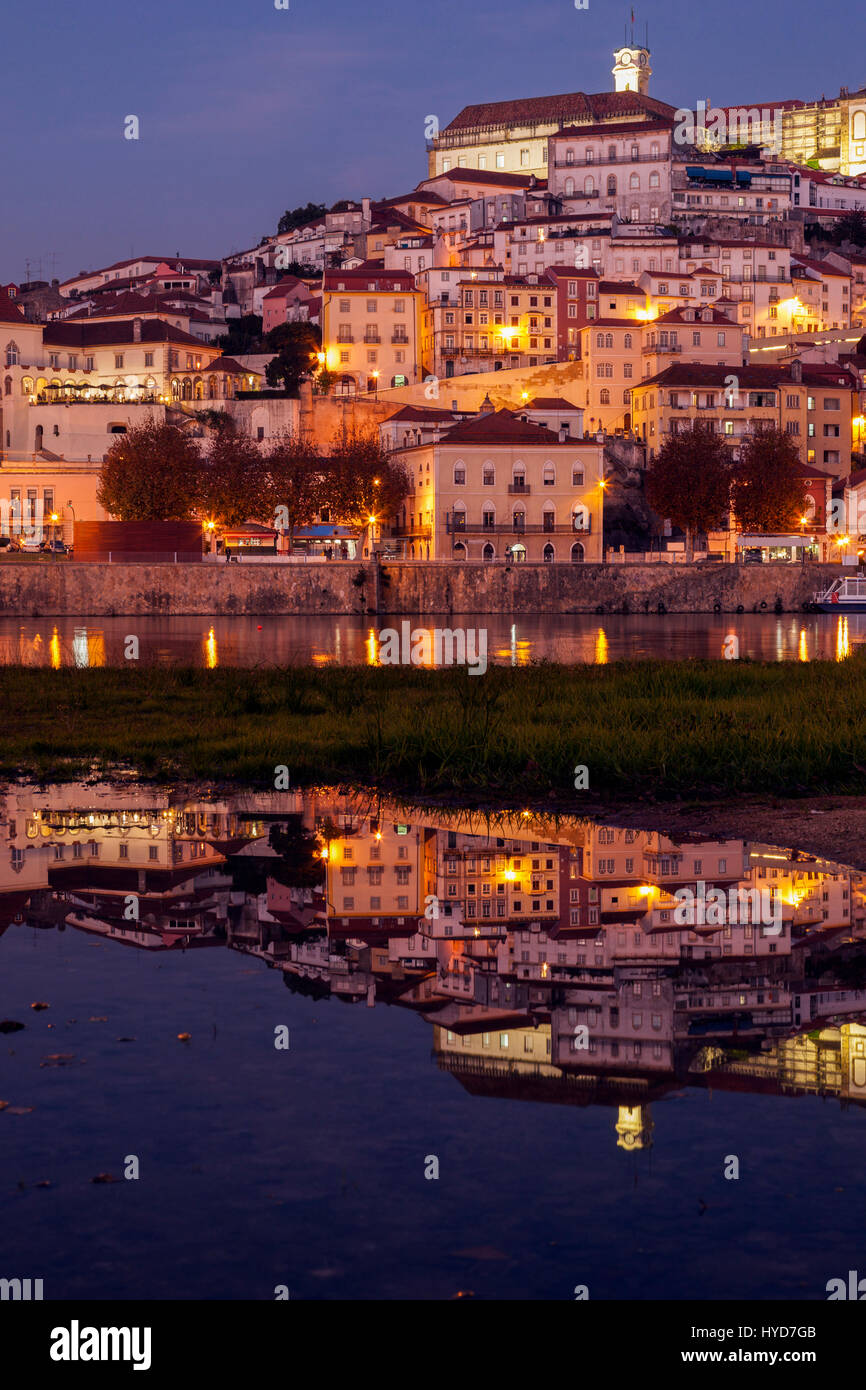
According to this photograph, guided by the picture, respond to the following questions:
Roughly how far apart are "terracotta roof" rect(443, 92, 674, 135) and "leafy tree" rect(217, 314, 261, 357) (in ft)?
105

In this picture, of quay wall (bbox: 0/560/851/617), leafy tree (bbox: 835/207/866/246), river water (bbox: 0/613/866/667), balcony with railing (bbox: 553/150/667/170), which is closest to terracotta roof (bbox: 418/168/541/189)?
balcony with railing (bbox: 553/150/667/170)

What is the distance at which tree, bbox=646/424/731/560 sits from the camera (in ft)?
303

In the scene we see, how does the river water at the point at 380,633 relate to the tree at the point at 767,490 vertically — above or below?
below

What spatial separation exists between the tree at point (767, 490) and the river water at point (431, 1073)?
8450 cm

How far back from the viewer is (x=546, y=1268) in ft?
15.3

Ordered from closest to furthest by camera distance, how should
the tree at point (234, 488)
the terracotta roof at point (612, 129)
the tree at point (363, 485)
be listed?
the tree at point (234, 488), the tree at point (363, 485), the terracotta roof at point (612, 129)

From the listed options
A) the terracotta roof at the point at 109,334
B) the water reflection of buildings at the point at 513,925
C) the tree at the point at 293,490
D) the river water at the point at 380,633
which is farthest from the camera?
the terracotta roof at the point at 109,334

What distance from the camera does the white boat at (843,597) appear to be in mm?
84625

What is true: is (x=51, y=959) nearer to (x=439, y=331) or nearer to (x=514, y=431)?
(x=514, y=431)

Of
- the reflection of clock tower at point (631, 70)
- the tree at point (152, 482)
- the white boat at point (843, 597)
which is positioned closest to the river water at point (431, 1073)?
the white boat at point (843, 597)

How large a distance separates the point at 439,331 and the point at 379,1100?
112874 millimetres

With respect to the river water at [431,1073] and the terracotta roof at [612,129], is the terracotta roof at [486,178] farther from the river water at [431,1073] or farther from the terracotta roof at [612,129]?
the river water at [431,1073]

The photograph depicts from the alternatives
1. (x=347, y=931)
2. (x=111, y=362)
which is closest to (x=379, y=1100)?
(x=347, y=931)

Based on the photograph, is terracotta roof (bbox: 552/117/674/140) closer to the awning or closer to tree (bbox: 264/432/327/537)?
the awning
